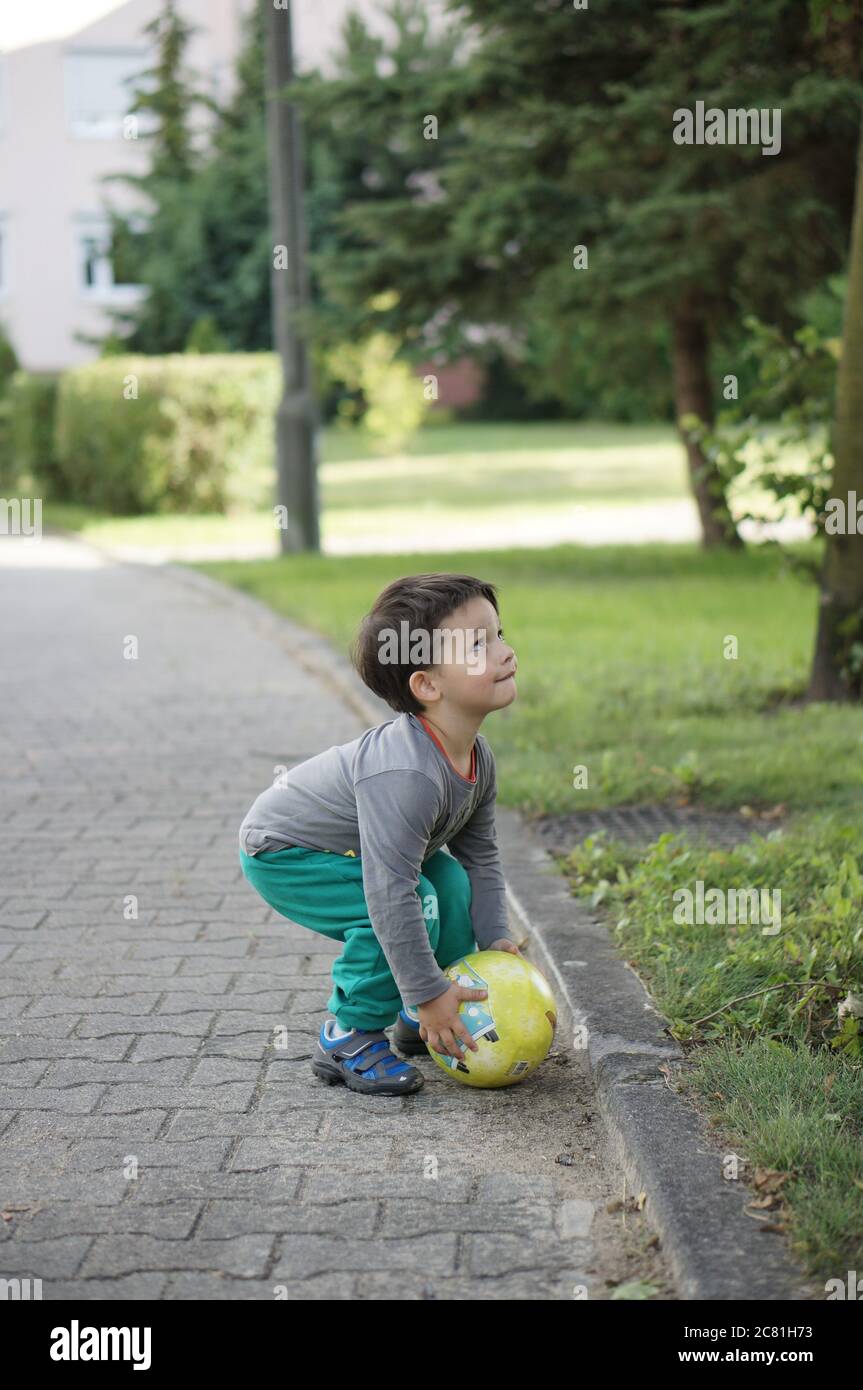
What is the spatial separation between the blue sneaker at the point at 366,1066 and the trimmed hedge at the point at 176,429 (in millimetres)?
16268

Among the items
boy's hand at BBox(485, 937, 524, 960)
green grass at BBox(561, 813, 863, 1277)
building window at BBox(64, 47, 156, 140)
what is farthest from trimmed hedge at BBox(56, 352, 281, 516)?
building window at BBox(64, 47, 156, 140)

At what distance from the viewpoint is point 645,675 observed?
8.90m

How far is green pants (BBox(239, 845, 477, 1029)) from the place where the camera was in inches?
155

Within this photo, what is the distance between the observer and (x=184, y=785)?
718 cm

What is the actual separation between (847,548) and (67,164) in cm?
3884

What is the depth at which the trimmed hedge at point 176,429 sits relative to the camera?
1997 centimetres

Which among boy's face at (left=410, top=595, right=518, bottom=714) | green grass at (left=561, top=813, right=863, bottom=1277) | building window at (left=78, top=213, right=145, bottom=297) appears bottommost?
green grass at (left=561, top=813, right=863, bottom=1277)

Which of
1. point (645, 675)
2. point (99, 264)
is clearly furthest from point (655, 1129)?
point (99, 264)

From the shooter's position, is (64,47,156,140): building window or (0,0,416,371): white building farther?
(64,47,156,140): building window

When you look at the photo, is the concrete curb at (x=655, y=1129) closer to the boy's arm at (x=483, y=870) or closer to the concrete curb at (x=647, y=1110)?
the concrete curb at (x=647, y=1110)

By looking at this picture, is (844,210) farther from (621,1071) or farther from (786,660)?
(621,1071)

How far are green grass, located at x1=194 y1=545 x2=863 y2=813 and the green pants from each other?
221 cm

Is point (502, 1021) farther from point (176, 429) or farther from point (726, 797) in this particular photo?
point (176, 429)

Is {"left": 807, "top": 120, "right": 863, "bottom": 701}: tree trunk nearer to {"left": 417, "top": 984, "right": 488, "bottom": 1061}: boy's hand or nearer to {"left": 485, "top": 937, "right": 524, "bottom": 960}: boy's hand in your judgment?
{"left": 485, "top": 937, "right": 524, "bottom": 960}: boy's hand
